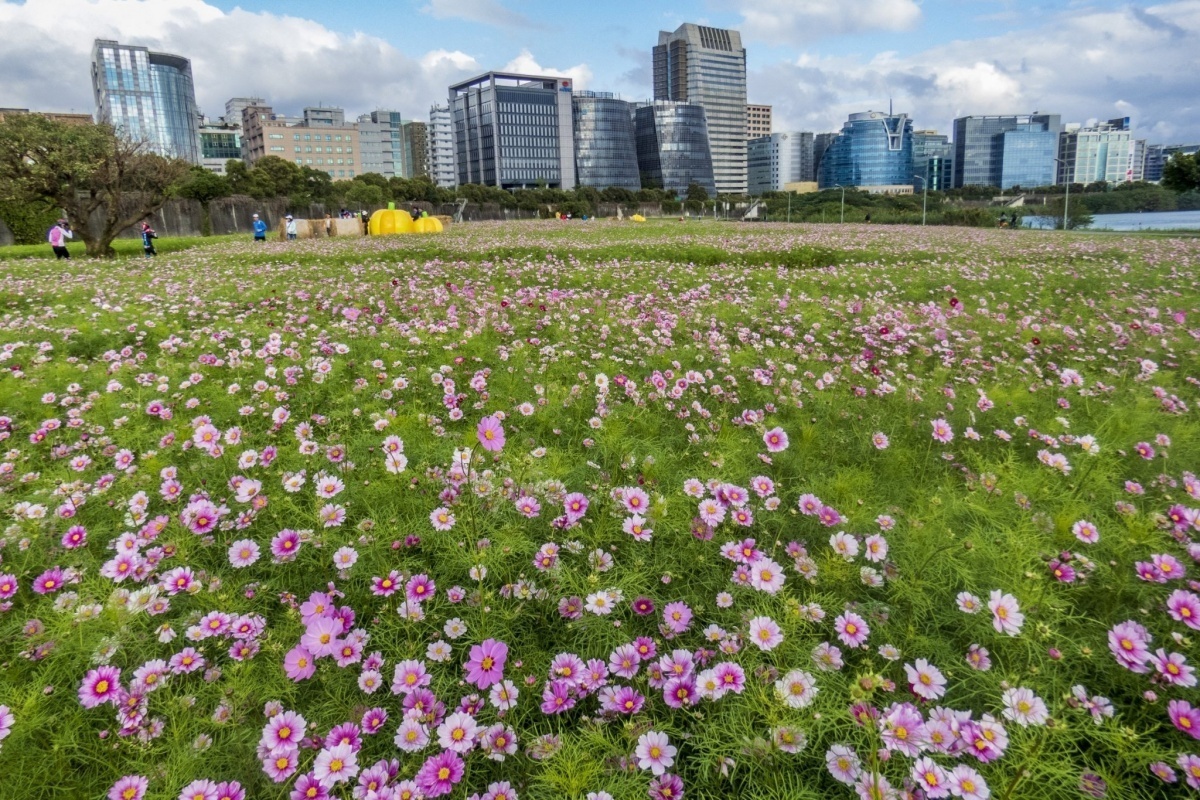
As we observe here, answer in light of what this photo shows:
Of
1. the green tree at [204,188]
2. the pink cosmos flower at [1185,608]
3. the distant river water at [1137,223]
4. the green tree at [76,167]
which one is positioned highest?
the green tree at [204,188]

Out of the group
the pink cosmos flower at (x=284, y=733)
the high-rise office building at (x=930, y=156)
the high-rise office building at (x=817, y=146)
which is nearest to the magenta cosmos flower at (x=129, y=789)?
the pink cosmos flower at (x=284, y=733)

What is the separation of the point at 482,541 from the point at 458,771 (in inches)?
31.8

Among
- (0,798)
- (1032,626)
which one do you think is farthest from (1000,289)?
(0,798)

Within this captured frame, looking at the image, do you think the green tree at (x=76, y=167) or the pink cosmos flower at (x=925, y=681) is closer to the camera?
the pink cosmos flower at (x=925, y=681)

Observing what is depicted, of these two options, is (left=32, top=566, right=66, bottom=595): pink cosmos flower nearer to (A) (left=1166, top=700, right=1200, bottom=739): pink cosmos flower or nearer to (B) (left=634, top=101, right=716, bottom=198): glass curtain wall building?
(A) (left=1166, top=700, right=1200, bottom=739): pink cosmos flower

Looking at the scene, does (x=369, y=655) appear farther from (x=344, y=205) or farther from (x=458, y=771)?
(x=344, y=205)

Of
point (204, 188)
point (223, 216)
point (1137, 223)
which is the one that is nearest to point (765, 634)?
point (223, 216)

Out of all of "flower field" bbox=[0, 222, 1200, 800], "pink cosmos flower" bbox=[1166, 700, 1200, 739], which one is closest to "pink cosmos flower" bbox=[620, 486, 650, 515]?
"flower field" bbox=[0, 222, 1200, 800]

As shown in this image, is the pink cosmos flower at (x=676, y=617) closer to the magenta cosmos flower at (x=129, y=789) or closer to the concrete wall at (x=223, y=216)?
the magenta cosmos flower at (x=129, y=789)

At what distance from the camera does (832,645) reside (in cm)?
201

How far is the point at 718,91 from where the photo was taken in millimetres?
186500

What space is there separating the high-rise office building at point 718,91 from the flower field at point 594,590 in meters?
191

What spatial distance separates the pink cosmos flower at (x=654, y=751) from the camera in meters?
1.48

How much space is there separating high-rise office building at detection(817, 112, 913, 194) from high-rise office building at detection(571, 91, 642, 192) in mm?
51126
